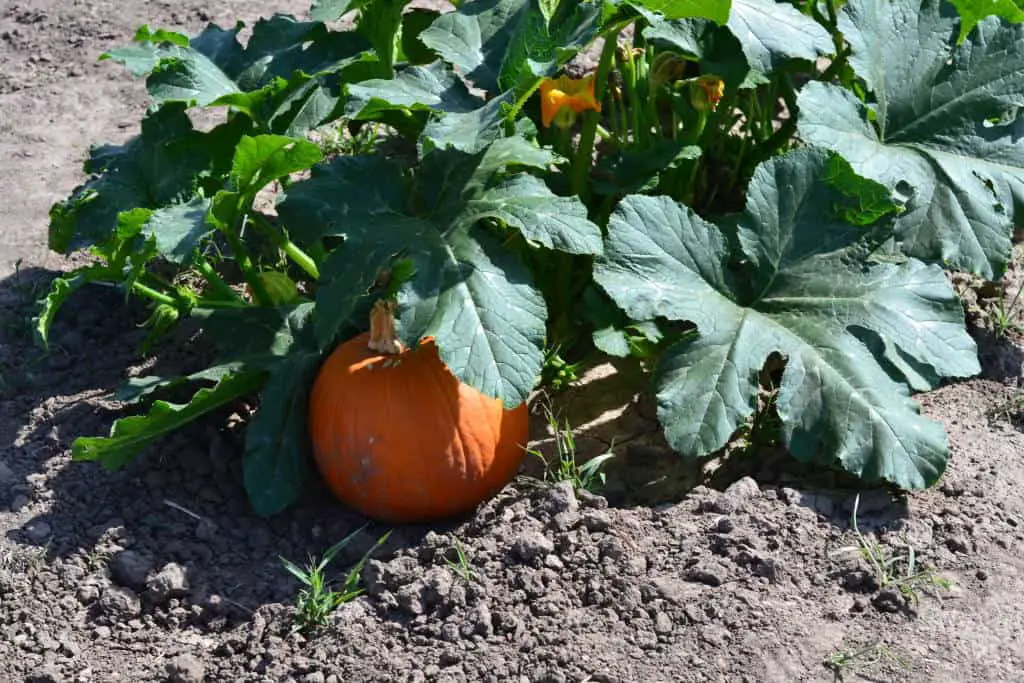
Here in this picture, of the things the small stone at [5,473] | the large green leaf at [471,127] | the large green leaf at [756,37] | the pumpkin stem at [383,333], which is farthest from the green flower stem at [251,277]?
the large green leaf at [756,37]

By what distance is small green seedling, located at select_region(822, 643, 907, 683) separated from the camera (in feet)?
9.90

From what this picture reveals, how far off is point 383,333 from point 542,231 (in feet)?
1.85

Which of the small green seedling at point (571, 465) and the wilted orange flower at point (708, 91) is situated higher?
the wilted orange flower at point (708, 91)

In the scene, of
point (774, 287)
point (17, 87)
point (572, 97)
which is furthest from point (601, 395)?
point (17, 87)

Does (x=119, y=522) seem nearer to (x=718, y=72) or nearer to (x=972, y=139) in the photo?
(x=718, y=72)

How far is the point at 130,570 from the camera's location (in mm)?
3385

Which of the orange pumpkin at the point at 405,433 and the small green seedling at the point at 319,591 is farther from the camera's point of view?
the orange pumpkin at the point at 405,433

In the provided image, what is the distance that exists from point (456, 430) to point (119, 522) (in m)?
0.94

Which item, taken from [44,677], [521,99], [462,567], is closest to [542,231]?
[521,99]

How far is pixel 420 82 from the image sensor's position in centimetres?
354

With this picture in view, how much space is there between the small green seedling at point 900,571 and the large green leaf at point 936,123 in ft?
3.03

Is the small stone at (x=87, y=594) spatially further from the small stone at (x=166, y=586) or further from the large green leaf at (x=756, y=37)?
the large green leaf at (x=756, y=37)

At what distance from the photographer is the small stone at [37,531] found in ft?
11.3

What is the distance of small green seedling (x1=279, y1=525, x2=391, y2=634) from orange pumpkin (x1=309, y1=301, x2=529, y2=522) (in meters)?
0.15
